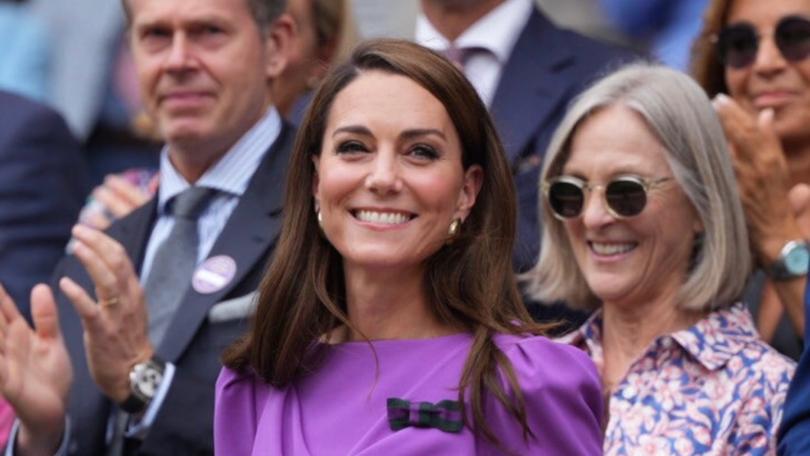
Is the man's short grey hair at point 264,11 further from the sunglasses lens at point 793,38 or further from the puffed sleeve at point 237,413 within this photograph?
the puffed sleeve at point 237,413

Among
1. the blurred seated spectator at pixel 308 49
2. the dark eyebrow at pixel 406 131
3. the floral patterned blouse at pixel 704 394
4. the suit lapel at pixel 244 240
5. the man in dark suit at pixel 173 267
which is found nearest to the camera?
the dark eyebrow at pixel 406 131

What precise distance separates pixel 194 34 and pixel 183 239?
2.12 ft

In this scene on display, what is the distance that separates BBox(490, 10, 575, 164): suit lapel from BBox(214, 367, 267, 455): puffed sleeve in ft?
4.65

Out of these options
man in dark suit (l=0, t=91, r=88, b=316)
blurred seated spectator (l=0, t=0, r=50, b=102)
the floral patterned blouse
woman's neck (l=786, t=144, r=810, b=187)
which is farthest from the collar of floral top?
blurred seated spectator (l=0, t=0, r=50, b=102)

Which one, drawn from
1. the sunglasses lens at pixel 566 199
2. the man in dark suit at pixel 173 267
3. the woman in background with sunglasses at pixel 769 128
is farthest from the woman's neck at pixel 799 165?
the man in dark suit at pixel 173 267

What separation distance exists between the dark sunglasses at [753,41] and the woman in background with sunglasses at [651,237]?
0.64 meters

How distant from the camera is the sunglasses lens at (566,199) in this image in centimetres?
528

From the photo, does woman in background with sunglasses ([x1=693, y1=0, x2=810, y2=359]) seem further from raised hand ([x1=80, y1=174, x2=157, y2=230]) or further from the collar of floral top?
raised hand ([x1=80, y1=174, x2=157, y2=230])

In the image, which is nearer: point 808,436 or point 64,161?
point 808,436

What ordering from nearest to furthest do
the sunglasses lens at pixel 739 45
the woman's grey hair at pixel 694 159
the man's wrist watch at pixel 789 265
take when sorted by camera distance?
the woman's grey hair at pixel 694 159 < the man's wrist watch at pixel 789 265 < the sunglasses lens at pixel 739 45

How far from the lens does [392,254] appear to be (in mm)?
4430

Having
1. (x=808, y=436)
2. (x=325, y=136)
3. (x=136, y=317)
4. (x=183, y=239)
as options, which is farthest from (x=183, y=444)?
(x=808, y=436)

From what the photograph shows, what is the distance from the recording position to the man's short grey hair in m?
6.30

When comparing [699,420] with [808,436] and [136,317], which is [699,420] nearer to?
[808,436]
